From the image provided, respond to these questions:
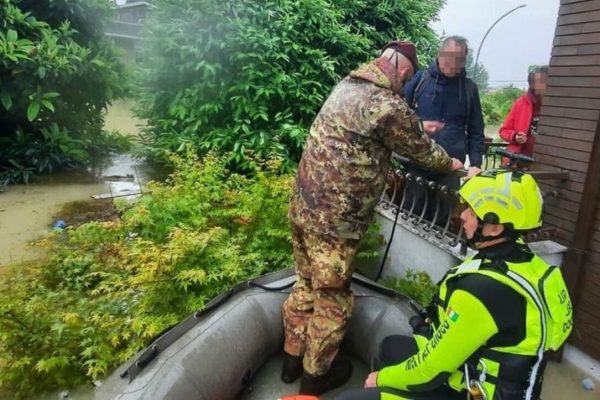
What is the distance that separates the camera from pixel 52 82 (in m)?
7.15

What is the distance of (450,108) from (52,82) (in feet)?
21.8

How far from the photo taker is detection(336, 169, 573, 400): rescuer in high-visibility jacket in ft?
4.60

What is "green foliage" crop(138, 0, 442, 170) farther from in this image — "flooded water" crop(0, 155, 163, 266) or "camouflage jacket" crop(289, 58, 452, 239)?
"camouflage jacket" crop(289, 58, 452, 239)

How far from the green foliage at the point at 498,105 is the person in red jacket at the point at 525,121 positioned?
40.2 feet

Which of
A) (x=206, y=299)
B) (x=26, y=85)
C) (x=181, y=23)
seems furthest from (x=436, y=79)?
(x=26, y=85)

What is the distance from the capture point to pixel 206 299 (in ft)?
10.1

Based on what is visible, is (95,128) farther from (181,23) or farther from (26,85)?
(181,23)

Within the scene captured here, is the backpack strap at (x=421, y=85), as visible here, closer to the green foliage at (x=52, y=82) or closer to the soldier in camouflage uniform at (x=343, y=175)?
the soldier in camouflage uniform at (x=343, y=175)

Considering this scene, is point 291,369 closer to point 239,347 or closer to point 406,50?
point 239,347

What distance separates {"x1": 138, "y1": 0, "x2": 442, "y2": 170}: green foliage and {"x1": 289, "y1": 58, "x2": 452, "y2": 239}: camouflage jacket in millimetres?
3169

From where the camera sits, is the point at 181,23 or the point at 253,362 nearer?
the point at 253,362

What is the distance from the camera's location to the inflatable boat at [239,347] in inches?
83.1

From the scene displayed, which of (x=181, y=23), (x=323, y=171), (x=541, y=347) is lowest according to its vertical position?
(x=541, y=347)

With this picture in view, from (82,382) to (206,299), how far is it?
91cm
